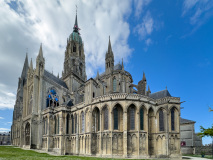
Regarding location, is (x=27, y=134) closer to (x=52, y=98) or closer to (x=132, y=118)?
(x=52, y=98)

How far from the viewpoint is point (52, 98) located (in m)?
48.1

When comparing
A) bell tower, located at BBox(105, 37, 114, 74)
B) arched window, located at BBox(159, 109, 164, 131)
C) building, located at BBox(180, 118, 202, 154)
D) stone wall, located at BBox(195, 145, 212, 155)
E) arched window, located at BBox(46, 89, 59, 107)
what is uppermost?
bell tower, located at BBox(105, 37, 114, 74)

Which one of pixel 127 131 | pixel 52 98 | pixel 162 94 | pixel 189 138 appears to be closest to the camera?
pixel 127 131

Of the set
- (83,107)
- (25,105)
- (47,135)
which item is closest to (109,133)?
(83,107)

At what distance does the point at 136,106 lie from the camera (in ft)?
99.4

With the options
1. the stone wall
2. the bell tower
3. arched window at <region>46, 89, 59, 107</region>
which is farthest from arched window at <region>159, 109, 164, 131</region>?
arched window at <region>46, 89, 59, 107</region>

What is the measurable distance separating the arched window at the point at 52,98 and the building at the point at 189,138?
112 ft

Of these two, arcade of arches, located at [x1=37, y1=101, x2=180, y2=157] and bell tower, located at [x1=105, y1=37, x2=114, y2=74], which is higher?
bell tower, located at [x1=105, y1=37, x2=114, y2=74]

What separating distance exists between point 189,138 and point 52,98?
36.7 m

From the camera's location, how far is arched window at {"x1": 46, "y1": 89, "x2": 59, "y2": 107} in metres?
47.2

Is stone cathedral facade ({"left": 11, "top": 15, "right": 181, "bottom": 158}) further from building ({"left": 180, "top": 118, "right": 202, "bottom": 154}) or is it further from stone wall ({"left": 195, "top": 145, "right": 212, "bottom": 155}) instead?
stone wall ({"left": 195, "top": 145, "right": 212, "bottom": 155})

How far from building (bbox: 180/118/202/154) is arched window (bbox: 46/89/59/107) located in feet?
112

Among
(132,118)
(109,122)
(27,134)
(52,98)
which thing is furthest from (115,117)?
(27,134)

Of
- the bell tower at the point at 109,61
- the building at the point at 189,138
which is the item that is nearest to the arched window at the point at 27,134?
the bell tower at the point at 109,61
